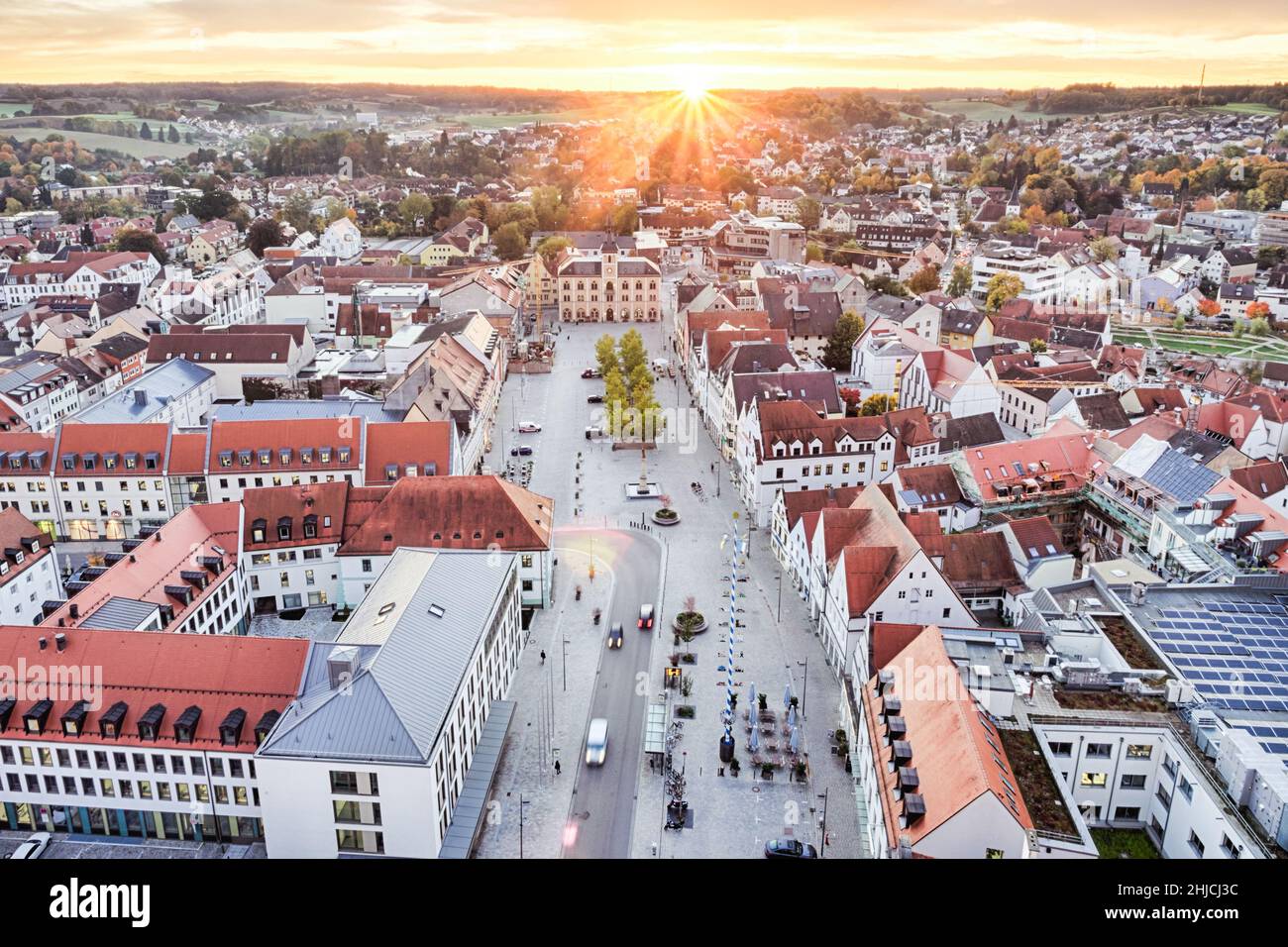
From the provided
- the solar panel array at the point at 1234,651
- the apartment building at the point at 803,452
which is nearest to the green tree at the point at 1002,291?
the apartment building at the point at 803,452

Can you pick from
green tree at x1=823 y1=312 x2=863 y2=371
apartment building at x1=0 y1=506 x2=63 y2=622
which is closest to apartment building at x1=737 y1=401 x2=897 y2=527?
green tree at x1=823 y1=312 x2=863 y2=371

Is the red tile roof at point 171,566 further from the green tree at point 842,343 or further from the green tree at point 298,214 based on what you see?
the green tree at point 298,214

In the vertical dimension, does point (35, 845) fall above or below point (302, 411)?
below

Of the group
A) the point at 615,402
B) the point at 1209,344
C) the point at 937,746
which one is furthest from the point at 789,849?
the point at 1209,344

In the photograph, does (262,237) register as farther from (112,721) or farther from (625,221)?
(112,721)
